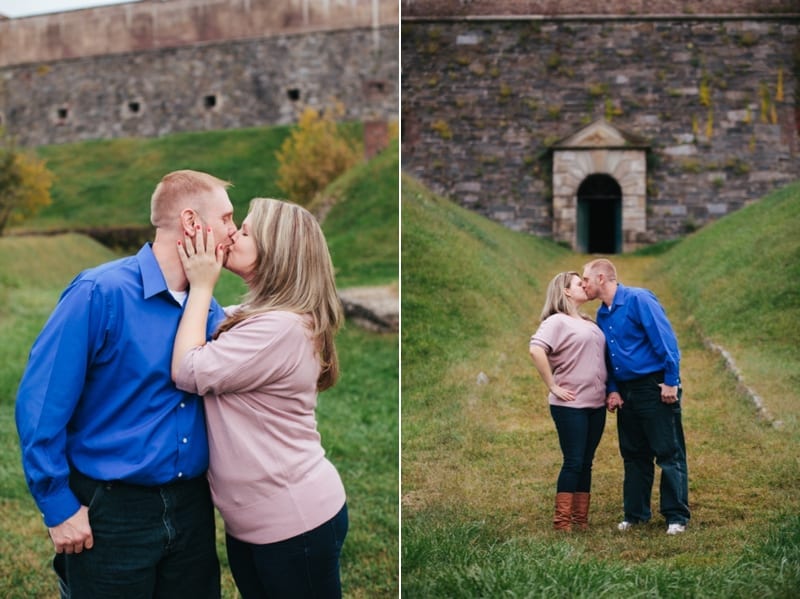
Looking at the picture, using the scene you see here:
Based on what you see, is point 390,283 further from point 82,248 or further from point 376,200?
point 82,248

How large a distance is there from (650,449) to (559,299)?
0.77 meters

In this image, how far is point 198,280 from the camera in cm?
329

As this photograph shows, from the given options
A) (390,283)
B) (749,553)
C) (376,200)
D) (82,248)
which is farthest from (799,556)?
(82,248)

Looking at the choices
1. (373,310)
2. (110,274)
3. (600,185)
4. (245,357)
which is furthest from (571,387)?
(373,310)

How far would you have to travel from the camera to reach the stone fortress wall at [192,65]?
2169cm

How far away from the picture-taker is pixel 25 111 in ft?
69.5

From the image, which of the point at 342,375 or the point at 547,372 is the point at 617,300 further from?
the point at 342,375

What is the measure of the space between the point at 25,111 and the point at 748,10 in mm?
19202

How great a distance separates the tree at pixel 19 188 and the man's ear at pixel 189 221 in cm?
1304

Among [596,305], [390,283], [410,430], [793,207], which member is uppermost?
[793,207]

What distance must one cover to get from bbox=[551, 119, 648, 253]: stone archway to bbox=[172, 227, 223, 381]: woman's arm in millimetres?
2219

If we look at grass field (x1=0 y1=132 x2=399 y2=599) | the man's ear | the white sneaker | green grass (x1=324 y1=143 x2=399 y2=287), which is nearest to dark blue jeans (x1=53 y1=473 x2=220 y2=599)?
the man's ear

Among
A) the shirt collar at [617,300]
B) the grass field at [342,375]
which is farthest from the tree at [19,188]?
the shirt collar at [617,300]

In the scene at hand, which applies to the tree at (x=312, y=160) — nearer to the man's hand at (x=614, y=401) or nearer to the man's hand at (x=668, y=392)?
the man's hand at (x=614, y=401)
